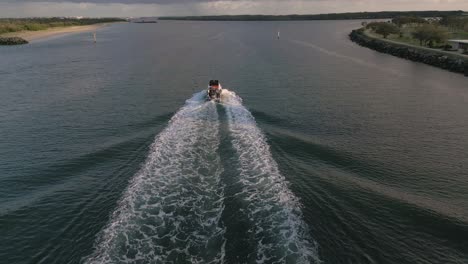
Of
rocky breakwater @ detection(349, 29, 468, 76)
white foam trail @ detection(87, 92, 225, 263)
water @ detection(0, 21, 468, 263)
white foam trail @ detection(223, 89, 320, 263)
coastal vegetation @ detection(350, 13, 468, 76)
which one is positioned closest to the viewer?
white foam trail @ detection(87, 92, 225, 263)

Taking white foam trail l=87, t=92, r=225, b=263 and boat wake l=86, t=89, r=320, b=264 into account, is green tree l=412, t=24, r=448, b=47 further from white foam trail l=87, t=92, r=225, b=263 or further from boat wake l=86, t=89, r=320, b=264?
white foam trail l=87, t=92, r=225, b=263

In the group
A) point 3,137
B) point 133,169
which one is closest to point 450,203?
point 133,169

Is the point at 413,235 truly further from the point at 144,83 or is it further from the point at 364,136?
the point at 144,83

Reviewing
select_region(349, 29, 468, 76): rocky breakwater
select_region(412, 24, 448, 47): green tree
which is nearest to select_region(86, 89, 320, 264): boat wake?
select_region(349, 29, 468, 76): rocky breakwater

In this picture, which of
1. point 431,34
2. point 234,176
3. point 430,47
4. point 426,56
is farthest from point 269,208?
point 431,34

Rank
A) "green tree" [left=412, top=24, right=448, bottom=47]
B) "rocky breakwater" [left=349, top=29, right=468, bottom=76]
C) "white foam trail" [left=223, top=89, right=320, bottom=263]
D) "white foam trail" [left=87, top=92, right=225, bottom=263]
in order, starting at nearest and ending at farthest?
"white foam trail" [left=87, top=92, right=225, bottom=263] → "white foam trail" [left=223, top=89, right=320, bottom=263] → "rocky breakwater" [left=349, top=29, right=468, bottom=76] → "green tree" [left=412, top=24, right=448, bottom=47]

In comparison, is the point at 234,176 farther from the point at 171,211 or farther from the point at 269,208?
the point at 171,211

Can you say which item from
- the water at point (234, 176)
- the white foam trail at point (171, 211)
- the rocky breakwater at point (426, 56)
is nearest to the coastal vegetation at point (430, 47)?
the rocky breakwater at point (426, 56)
